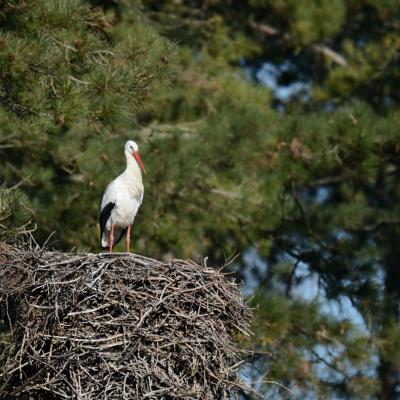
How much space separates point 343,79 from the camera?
1498cm

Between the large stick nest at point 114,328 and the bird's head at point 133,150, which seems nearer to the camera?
the large stick nest at point 114,328

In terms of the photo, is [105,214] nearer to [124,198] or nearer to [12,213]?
[124,198]

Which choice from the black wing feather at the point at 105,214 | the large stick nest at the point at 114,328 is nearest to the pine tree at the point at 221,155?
the black wing feather at the point at 105,214

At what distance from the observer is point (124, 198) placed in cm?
1039

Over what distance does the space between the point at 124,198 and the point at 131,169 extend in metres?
0.28

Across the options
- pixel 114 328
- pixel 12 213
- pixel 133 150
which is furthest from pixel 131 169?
pixel 114 328

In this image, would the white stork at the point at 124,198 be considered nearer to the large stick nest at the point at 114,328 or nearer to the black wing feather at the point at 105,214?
the black wing feather at the point at 105,214

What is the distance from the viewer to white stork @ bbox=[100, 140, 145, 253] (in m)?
10.4

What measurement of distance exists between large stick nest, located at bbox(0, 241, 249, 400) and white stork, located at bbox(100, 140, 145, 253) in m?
1.93

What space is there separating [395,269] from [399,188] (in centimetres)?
156

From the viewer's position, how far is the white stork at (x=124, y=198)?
10383 millimetres

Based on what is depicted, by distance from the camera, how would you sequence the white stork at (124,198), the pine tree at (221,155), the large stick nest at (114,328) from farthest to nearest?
the white stork at (124,198)
the pine tree at (221,155)
the large stick nest at (114,328)

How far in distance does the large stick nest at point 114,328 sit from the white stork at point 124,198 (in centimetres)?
193

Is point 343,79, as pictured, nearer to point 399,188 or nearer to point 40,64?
point 399,188
